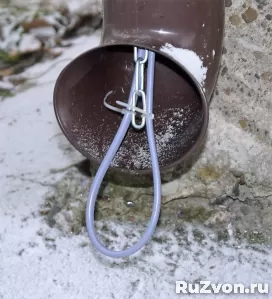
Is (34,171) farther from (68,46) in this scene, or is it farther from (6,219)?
(68,46)

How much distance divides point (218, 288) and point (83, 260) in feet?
1.17

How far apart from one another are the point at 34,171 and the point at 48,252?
0.32 m

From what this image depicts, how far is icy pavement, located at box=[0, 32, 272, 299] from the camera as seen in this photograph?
1.28 meters

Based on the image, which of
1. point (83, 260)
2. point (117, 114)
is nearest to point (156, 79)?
point (117, 114)

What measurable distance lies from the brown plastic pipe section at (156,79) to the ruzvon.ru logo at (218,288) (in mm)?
329

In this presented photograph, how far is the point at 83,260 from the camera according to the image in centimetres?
135

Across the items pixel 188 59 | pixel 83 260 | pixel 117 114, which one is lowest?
pixel 83 260

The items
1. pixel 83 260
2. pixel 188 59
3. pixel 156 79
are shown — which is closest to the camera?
pixel 188 59

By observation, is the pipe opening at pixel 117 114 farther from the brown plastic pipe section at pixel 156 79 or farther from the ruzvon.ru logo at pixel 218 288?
the ruzvon.ru logo at pixel 218 288

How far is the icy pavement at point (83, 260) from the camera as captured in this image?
1278 mm

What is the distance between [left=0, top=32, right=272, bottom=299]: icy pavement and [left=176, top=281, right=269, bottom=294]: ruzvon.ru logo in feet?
0.04

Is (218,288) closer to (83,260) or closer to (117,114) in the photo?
(83,260)

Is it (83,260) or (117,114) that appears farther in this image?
(83,260)

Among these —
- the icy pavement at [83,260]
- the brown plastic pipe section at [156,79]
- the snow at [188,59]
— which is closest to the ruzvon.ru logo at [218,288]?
the icy pavement at [83,260]
